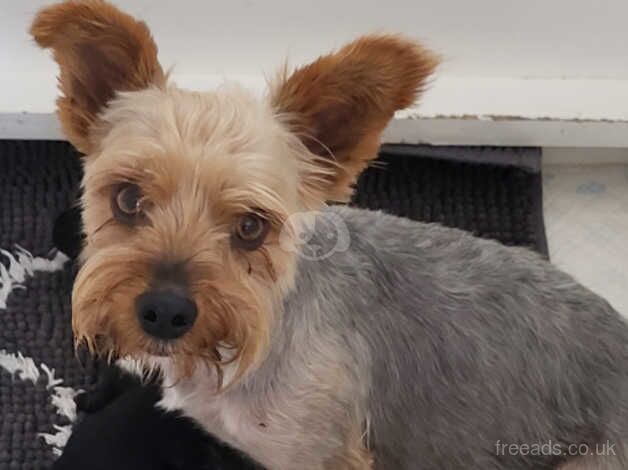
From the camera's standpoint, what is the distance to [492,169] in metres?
2.36

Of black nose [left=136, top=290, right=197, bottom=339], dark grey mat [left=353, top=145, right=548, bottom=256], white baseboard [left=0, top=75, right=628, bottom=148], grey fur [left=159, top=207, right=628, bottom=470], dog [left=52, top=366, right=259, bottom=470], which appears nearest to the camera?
black nose [left=136, top=290, right=197, bottom=339]

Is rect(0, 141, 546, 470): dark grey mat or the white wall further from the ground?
the white wall

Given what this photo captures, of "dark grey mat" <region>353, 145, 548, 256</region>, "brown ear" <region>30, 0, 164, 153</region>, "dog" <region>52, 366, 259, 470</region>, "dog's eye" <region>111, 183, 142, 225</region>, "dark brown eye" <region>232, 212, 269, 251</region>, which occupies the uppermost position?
"brown ear" <region>30, 0, 164, 153</region>

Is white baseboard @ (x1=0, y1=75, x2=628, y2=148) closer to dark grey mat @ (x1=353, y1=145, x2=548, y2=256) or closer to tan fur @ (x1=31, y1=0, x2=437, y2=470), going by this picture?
dark grey mat @ (x1=353, y1=145, x2=548, y2=256)

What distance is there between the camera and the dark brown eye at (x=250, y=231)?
139 centimetres

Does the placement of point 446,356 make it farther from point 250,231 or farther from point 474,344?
point 250,231

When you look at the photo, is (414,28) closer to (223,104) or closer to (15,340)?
(223,104)

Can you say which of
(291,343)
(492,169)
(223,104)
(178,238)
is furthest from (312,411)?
(492,169)

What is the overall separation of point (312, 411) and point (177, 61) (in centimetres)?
90

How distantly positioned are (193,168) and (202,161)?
0.01 metres

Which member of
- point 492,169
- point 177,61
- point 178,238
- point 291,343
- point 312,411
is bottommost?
point 312,411

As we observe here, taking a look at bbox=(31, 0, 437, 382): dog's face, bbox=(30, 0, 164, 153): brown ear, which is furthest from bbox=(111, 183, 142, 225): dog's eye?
bbox=(30, 0, 164, 153): brown ear

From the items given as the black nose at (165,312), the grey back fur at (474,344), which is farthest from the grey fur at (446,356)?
the black nose at (165,312)

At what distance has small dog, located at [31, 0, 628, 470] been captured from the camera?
1334 mm
